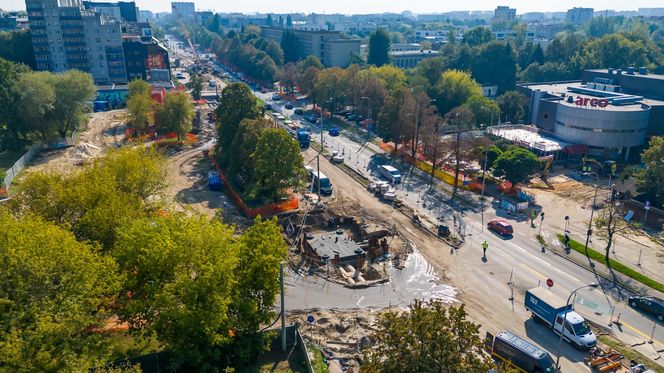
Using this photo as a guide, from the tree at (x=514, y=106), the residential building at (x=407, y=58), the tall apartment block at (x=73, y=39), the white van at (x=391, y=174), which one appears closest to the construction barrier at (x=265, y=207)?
the white van at (x=391, y=174)

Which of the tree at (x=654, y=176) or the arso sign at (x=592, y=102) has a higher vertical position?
the arso sign at (x=592, y=102)

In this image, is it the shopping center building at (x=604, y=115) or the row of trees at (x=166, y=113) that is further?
the row of trees at (x=166, y=113)

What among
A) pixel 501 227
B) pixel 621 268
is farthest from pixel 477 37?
pixel 621 268

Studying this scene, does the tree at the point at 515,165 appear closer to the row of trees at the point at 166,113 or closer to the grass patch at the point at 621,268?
the grass patch at the point at 621,268

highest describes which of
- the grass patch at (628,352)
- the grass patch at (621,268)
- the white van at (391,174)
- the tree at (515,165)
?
the tree at (515,165)

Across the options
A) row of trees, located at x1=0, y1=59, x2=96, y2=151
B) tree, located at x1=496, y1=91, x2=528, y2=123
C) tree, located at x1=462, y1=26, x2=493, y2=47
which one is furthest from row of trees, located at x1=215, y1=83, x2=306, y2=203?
tree, located at x1=462, y1=26, x2=493, y2=47

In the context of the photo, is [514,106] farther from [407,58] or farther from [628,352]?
[407,58]
